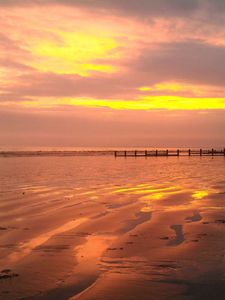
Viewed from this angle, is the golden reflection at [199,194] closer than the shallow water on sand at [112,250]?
No

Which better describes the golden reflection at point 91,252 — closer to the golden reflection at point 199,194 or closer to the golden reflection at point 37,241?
the golden reflection at point 37,241

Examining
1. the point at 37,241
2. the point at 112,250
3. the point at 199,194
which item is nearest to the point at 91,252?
the point at 112,250

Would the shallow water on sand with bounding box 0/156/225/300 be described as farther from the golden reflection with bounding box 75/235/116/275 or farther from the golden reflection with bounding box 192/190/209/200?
the golden reflection with bounding box 192/190/209/200

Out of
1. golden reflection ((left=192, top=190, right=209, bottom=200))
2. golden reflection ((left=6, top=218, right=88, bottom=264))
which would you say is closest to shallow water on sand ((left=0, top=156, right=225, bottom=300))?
golden reflection ((left=6, top=218, right=88, bottom=264))

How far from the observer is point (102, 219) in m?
10.4

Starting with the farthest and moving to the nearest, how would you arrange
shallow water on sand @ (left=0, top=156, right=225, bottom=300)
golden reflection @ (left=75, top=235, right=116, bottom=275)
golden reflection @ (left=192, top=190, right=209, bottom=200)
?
golden reflection @ (left=192, top=190, right=209, bottom=200) < golden reflection @ (left=75, top=235, right=116, bottom=275) < shallow water on sand @ (left=0, top=156, right=225, bottom=300)

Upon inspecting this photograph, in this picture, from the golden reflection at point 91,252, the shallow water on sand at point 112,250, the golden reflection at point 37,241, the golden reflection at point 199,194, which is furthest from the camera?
the golden reflection at point 199,194

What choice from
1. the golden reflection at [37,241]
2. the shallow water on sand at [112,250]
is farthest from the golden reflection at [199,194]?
the golden reflection at [37,241]

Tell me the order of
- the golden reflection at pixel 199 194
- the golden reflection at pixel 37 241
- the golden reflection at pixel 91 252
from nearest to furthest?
the golden reflection at pixel 91 252, the golden reflection at pixel 37 241, the golden reflection at pixel 199 194

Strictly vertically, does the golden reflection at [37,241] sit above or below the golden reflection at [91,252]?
above

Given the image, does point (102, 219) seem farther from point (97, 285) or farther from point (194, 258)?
point (97, 285)

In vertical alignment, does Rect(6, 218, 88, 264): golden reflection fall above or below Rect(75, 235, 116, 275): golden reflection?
above

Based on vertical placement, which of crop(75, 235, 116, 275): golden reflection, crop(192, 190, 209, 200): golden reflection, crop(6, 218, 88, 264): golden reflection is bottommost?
crop(192, 190, 209, 200): golden reflection

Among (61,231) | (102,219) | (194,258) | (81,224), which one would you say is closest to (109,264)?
(194,258)
